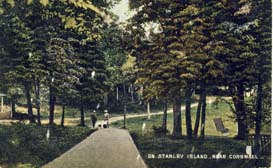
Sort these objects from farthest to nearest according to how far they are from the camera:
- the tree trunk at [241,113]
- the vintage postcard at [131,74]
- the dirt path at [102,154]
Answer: the tree trunk at [241,113]
the vintage postcard at [131,74]
the dirt path at [102,154]

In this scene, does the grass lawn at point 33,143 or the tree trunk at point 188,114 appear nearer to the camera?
the grass lawn at point 33,143

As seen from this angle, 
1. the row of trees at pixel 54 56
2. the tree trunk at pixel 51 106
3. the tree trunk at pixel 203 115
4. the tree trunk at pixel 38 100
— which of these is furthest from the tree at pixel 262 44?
→ the tree trunk at pixel 38 100

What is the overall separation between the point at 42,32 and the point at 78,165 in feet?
3.95

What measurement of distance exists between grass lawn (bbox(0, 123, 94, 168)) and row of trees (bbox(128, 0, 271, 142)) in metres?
0.78

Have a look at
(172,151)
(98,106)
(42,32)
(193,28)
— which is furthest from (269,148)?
(42,32)

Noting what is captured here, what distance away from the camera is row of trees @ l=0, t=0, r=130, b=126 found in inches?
171

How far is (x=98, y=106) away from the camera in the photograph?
4.36 m

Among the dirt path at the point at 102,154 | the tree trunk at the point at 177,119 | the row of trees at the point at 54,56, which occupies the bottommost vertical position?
the dirt path at the point at 102,154

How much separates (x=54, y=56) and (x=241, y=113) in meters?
1.75

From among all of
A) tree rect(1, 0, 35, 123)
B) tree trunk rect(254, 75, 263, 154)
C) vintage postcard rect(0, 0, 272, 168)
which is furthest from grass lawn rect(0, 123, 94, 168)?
tree trunk rect(254, 75, 263, 154)

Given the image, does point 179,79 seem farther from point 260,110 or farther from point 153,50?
point 260,110

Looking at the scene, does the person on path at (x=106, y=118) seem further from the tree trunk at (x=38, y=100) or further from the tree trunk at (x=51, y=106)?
the tree trunk at (x=38, y=100)

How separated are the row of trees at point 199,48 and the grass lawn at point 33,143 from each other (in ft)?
2.57

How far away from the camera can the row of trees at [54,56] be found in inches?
171
